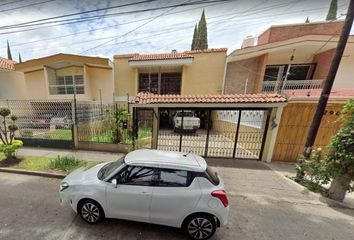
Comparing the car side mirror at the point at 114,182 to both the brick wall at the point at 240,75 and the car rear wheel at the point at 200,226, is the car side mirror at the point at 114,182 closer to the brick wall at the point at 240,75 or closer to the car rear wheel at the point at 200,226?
the car rear wheel at the point at 200,226

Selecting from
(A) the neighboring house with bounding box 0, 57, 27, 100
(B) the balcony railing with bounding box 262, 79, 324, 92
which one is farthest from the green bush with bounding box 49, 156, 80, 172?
(A) the neighboring house with bounding box 0, 57, 27, 100

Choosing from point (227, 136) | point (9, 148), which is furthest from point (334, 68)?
point (9, 148)

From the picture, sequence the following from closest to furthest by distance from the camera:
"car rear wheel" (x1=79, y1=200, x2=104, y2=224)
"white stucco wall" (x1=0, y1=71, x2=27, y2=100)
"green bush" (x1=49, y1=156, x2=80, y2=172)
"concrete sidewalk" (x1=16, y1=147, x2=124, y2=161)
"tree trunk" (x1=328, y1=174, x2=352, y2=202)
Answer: "car rear wheel" (x1=79, y1=200, x2=104, y2=224) → "tree trunk" (x1=328, y1=174, x2=352, y2=202) → "green bush" (x1=49, y1=156, x2=80, y2=172) → "concrete sidewalk" (x1=16, y1=147, x2=124, y2=161) → "white stucco wall" (x1=0, y1=71, x2=27, y2=100)

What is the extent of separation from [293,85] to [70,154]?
570 inches

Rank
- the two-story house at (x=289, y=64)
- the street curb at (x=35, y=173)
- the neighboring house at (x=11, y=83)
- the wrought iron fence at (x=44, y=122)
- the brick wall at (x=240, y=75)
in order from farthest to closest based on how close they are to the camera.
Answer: the neighboring house at (x=11, y=83) < the brick wall at (x=240, y=75) < the two-story house at (x=289, y=64) < the wrought iron fence at (x=44, y=122) < the street curb at (x=35, y=173)

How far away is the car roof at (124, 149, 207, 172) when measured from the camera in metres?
A: 2.96

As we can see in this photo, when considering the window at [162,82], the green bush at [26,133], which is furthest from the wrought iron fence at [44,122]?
the window at [162,82]

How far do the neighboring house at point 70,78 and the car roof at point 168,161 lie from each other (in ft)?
36.9

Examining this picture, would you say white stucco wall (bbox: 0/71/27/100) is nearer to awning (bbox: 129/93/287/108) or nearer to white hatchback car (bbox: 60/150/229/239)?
awning (bbox: 129/93/287/108)

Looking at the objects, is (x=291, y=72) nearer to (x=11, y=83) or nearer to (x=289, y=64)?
(x=289, y=64)

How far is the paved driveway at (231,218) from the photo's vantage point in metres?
2.96

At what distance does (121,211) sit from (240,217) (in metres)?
2.62

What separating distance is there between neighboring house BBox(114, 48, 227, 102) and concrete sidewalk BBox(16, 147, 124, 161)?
7088 millimetres

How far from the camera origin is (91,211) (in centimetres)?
311
